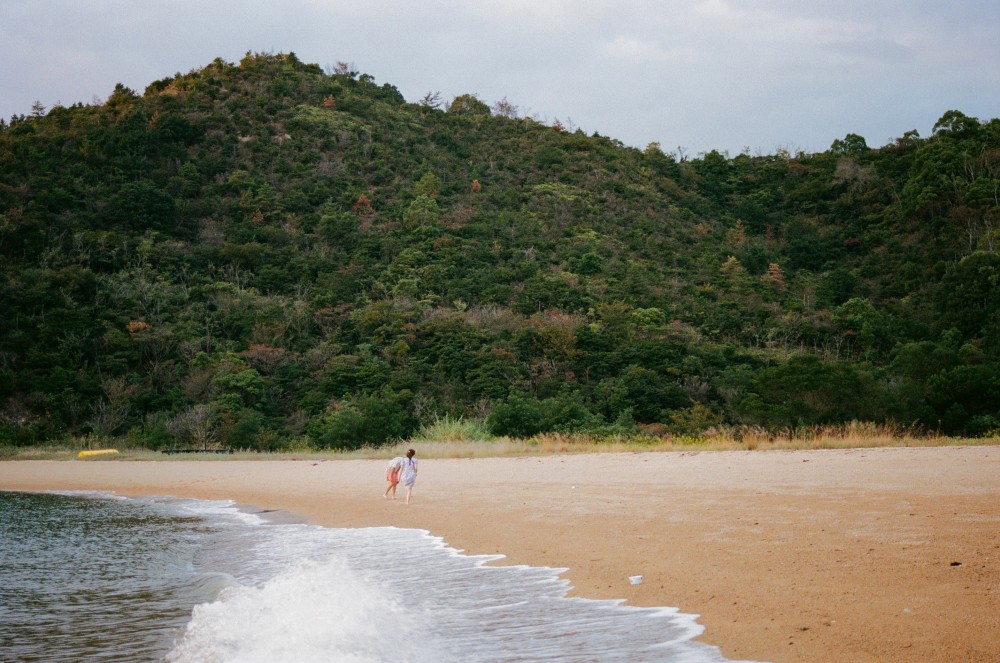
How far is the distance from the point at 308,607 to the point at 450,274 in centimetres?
5006

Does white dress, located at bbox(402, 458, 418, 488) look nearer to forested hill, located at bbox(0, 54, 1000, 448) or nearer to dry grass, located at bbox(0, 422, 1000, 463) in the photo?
dry grass, located at bbox(0, 422, 1000, 463)

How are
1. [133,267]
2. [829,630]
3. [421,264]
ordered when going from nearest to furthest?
[829,630]
[133,267]
[421,264]

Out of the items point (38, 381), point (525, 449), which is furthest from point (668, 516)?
point (38, 381)

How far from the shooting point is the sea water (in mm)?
5906

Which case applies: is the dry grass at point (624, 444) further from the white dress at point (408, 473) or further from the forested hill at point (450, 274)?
the white dress at point (408, 473)

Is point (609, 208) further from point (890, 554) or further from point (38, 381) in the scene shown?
point (890, 554)

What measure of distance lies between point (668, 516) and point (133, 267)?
167ft

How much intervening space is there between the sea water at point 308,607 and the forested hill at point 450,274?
1754cm

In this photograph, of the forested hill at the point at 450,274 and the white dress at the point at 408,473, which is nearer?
the white dress at the point at 408,473

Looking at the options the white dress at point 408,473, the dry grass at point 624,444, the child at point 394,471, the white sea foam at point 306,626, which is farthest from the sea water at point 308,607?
the dry grass at point 624,444

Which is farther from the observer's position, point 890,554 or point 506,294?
point 506,294

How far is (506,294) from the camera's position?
5453cm

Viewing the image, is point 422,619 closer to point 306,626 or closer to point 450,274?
point 306,626

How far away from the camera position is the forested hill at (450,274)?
1458 inches
